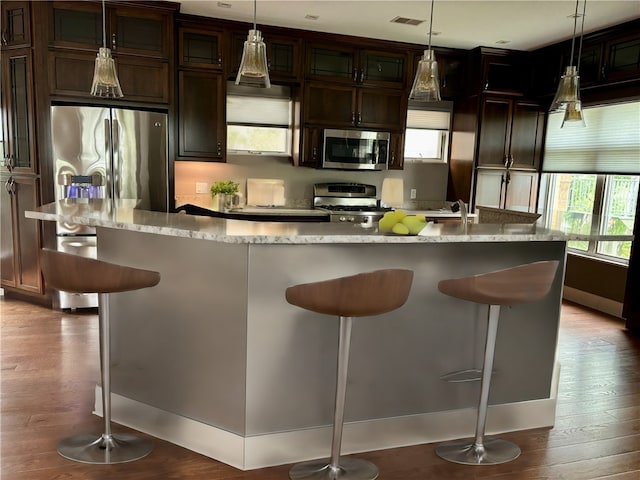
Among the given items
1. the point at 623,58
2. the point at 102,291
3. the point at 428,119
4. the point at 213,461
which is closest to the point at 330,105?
the point at 428,119

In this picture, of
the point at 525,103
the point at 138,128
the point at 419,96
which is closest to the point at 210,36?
the point at 138,128

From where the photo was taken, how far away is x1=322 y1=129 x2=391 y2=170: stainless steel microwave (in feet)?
17.5

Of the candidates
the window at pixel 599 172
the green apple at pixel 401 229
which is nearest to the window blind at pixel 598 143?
the window at pixel 599 172

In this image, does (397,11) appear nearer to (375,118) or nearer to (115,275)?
(375,118)

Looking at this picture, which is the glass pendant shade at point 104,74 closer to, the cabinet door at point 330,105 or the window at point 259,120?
the window at point 259,120

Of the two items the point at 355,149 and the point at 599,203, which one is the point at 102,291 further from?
the point at 599,203

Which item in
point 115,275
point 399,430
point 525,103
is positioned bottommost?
point 399,430

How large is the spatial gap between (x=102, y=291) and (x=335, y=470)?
4.02 feet

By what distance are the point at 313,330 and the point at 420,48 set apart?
4154mm

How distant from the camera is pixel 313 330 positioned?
238 cm

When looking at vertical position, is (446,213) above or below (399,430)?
above

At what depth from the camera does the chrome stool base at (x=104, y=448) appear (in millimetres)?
2312

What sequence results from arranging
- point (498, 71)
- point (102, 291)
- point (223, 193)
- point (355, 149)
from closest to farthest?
point (102, 291)
point (223, 193)
point (355, 149)
point (498, 71)

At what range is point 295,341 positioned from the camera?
7.72 ft
